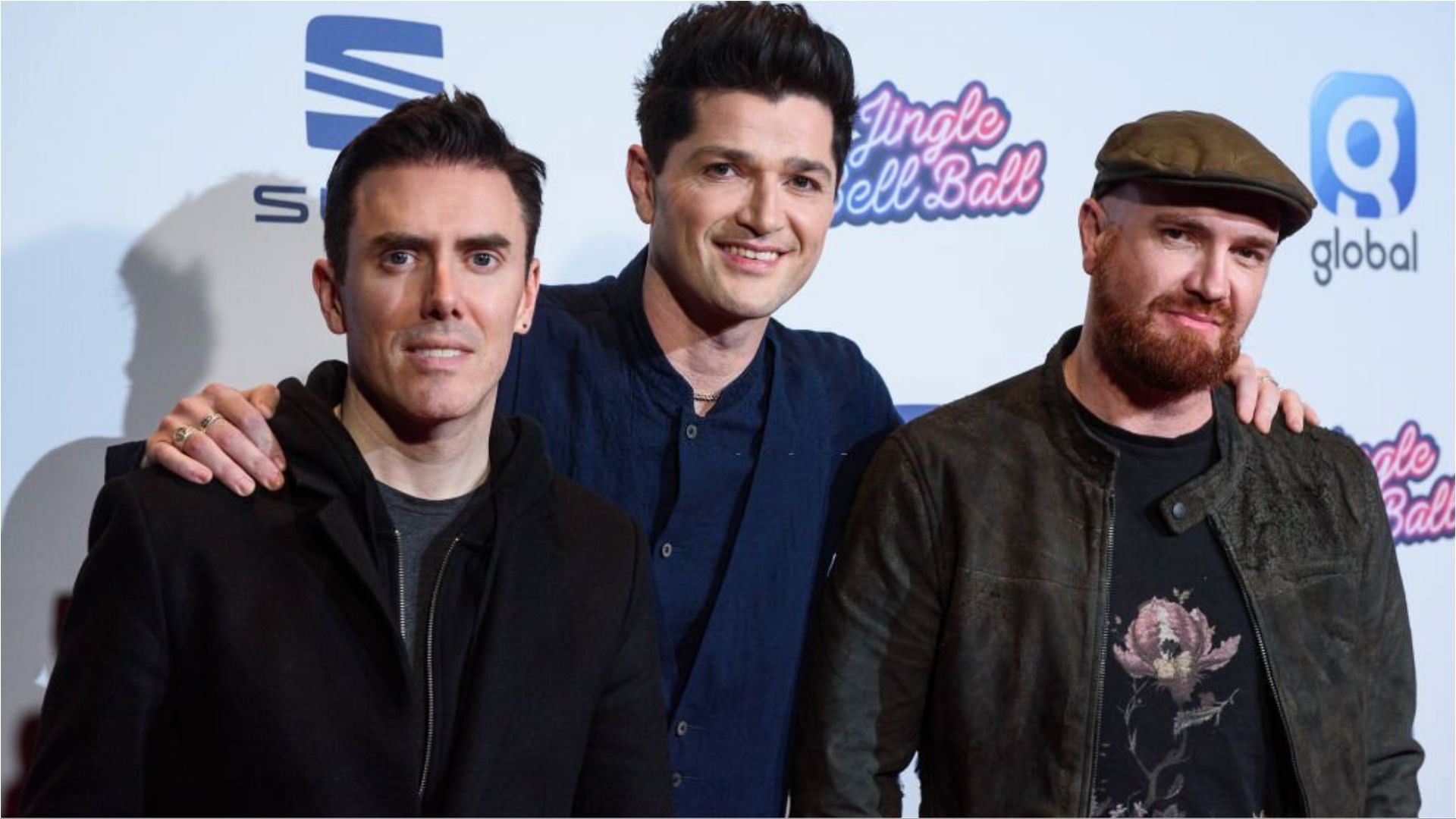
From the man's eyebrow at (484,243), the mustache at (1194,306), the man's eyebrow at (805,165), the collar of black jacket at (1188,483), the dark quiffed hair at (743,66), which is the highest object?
the dark quiffed hair at (743,66)

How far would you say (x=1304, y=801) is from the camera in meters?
2.17

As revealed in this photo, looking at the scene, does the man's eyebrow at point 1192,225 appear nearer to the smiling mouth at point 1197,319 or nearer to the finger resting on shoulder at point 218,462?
the smiling mouth at point 1197,319

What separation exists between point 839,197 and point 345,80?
985 mm

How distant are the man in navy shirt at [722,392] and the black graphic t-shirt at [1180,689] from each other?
28 cm

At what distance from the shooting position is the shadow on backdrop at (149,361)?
9.11 feet

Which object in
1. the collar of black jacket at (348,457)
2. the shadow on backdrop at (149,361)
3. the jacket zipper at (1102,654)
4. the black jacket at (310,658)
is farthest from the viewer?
the shadow on backdrop at (149,361)

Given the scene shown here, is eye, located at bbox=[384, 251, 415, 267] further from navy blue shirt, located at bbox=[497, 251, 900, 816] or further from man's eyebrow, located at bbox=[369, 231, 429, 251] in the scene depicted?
navy blue shirt, located at bbox=[497, 251, 900, 816]

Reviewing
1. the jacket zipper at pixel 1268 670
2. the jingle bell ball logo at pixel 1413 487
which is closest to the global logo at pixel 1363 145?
the jingle bell ball logo at pixel 1413 487

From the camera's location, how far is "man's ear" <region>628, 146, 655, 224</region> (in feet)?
8.07

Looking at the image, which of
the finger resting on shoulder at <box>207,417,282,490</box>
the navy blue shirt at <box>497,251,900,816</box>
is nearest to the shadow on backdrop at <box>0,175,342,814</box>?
the navy blue shirt at <box>497,251,900,816</box>

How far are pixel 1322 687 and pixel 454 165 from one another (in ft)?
4.44

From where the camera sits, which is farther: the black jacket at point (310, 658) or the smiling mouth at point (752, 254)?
the smiling mouth at point (752, 254)

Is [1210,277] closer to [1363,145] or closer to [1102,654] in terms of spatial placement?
[1102,654]

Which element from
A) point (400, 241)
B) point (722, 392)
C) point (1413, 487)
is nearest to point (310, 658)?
point (400, 241)
